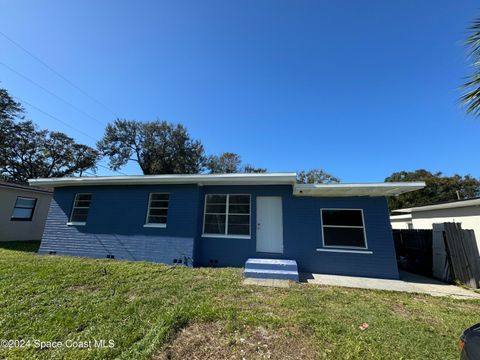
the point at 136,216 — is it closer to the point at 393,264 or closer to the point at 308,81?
the point at 393,264

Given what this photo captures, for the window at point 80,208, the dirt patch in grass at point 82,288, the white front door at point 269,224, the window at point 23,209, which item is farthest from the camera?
the window at point 23,209

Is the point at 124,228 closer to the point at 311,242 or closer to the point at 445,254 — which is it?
the point at 311,242

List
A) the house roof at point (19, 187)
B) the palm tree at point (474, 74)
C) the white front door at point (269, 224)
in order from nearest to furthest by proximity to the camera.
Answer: the palm tree at point (474, 74) → the white front door at point (269, 224) → the house roof at point (19, 187)

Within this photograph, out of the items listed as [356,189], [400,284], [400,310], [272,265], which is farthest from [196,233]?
[400,284]

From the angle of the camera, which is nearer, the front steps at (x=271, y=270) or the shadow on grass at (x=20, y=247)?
the front steps at (x=271, y=270)

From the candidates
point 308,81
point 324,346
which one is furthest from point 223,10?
point 324,346

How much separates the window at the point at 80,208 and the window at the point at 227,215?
17.1ft

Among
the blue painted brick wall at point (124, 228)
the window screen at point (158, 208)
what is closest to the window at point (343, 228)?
the blue painted brick wall at point (124, 228)

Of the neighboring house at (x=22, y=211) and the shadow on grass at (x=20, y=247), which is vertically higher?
the neighboring house at (x=22, y=211)

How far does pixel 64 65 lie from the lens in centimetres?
950

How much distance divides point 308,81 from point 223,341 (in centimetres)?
1031

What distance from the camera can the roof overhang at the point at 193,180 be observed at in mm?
6914

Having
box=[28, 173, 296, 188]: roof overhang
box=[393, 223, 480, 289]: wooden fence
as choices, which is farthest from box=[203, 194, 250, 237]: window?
box=[393, 223, 480, 289]: wooden fence

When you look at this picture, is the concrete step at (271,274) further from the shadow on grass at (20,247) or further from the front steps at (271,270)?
the shadow on grass at (20,247)
